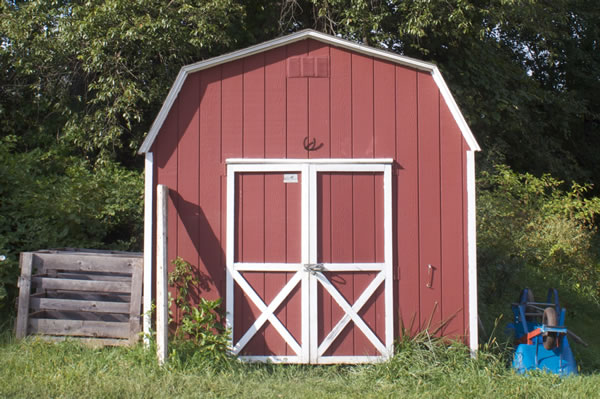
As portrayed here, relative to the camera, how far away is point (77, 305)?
6.26 metres

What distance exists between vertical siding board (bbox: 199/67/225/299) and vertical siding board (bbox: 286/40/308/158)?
2.52 ft

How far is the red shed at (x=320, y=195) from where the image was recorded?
233 inches

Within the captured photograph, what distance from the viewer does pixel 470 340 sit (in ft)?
19.4

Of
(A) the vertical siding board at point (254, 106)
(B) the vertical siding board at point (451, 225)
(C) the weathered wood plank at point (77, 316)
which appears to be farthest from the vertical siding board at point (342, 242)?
(C) the weathered wood plank at point (77, 316)

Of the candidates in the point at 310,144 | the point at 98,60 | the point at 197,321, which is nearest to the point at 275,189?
the point at 310,144

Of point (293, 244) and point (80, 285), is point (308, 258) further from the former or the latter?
point (80, 285)

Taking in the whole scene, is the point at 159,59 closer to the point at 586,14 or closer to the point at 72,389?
the point at 72,389

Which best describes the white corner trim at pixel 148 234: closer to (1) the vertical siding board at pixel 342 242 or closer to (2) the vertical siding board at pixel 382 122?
(1) the vertical siding board at pixel 342 242

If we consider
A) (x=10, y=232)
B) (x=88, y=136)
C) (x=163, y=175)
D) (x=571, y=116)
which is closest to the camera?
(x=163, y=175)

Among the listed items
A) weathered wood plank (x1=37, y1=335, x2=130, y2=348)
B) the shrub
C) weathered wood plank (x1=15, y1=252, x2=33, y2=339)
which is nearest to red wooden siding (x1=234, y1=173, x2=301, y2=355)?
weathered wood plank (x1=37, y1=335, x2=130, y2=348)

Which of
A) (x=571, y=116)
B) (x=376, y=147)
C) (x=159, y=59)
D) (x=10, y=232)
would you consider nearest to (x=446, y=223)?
(x=376, y=147)

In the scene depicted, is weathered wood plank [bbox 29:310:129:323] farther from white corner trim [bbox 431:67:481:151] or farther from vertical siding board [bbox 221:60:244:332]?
white corner trim [bbox 431:67:481:151]

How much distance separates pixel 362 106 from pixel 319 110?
473mm

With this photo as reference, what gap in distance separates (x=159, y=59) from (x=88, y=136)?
2.09 meters
